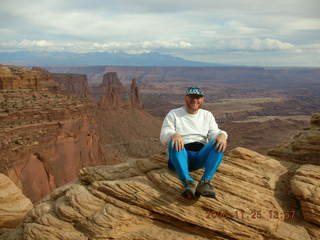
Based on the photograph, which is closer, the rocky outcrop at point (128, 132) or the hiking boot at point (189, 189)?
the hiking boot at point (189, 189)

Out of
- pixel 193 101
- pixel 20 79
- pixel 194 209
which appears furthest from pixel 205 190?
pixel 20 79

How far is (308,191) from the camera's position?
7.93 meters

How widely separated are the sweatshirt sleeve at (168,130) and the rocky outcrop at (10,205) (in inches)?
361

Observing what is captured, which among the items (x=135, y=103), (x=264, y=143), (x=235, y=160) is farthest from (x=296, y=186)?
(x=135, y=103)

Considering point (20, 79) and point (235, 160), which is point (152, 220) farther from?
point (20, 79)

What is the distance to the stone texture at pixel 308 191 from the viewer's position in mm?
7695

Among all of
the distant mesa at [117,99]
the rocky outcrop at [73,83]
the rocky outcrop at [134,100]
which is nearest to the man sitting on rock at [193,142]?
the distant mesa at [117,99]

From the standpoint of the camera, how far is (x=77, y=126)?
34406 mm

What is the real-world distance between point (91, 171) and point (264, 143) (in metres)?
70.9

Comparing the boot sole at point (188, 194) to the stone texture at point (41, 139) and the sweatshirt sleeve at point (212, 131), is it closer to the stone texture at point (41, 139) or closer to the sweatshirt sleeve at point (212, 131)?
the sweatshirt sleeve at point (212, 131)

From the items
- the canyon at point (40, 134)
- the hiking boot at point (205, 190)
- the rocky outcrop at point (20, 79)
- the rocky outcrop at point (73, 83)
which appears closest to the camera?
the hiking boot at point (205, 190)

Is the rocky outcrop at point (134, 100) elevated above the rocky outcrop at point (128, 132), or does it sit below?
above
